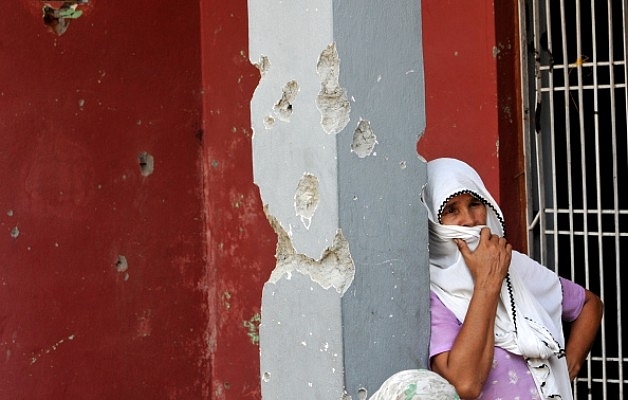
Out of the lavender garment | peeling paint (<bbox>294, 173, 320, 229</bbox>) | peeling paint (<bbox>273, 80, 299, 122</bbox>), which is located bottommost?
the lavender garment

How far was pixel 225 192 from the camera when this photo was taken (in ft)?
Result: 16.7

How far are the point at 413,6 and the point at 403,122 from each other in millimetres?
344

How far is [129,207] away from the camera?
16.0ft

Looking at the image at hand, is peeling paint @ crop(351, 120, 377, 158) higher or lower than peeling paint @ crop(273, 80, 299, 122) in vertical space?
lower

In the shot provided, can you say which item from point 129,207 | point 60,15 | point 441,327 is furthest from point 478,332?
point 60,15

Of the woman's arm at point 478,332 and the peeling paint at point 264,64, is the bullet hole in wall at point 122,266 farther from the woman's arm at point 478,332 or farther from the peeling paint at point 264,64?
the woman's arm at point 478,332

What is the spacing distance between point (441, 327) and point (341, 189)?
543 millimetres

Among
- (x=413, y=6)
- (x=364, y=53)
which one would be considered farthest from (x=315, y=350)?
(x=413, y=6)

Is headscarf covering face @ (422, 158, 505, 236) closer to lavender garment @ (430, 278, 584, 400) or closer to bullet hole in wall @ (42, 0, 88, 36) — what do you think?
lavender garment @ (430, 278, 584, 400)

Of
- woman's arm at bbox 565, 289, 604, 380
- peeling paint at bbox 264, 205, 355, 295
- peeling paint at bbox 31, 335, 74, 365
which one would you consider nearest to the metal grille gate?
woman's arm at bbox 565, 289, 604, 380

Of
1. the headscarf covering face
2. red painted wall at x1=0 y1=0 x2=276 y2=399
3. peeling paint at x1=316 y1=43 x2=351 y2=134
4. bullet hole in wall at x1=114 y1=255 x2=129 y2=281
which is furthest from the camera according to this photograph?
bullet hole in wall at x1=114 y1=255 x2=129 y2=281

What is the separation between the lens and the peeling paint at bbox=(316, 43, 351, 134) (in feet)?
9.47

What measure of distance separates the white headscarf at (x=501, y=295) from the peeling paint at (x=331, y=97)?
0.46 m

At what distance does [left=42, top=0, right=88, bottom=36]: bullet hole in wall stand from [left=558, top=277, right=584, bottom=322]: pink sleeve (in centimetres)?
238
